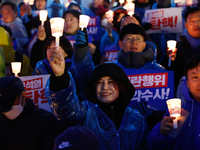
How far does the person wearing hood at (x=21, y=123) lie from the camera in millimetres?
2871

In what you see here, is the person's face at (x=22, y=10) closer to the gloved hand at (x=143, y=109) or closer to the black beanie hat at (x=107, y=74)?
the gloved hand at (x=143, y=109)

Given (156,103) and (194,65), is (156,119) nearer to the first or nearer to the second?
(156,103)

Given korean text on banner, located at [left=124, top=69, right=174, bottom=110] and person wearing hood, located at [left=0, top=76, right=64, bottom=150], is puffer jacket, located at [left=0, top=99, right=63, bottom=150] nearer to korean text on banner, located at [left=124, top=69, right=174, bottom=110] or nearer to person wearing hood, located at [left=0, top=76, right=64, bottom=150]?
person wearing hood, located at [left=0, top=76, right=64, bottom=150]

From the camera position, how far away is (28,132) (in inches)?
115

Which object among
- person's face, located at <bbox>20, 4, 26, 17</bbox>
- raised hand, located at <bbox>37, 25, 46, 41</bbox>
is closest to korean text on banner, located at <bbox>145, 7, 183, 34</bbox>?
raised hand, located at <bbox>37, 25, 46, 41</bbox>

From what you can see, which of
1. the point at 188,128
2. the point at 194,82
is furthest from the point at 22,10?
the point at 188,128

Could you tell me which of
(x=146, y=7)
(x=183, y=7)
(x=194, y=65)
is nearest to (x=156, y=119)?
(x=194, y=65)

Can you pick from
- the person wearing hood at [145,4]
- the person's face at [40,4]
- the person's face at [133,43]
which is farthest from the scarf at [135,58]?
the person's face at [40,4]

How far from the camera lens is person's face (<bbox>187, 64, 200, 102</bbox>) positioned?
296cm

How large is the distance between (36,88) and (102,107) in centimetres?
133

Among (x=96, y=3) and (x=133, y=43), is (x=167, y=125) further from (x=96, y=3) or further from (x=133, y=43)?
(x=96, y=3)

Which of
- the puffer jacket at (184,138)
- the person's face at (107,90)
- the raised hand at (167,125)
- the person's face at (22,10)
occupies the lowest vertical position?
the puffer jacket at (184,138)

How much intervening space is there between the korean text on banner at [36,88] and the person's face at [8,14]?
3.65 m

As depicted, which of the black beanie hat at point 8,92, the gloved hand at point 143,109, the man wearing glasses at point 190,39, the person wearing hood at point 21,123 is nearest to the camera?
the person wearing hood at point 21,123
